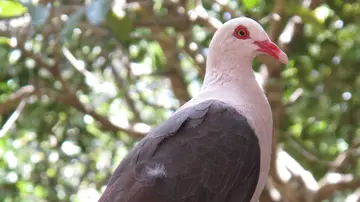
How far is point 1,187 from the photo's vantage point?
12.3 feet

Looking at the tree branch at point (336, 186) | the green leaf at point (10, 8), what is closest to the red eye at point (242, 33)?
the green leaf at point (10, 8)

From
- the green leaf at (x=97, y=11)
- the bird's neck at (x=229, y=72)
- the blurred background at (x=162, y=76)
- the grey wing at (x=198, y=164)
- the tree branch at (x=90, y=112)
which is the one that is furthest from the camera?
the tree branch at (x=90, y=112)

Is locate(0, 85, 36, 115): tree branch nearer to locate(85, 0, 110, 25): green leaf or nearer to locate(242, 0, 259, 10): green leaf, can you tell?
locate(85, 0, 110, 25): green leaf

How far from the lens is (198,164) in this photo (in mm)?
1700

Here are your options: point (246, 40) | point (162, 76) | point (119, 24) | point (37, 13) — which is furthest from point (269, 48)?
point (162, 76)

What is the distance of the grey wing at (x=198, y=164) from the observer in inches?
66.1

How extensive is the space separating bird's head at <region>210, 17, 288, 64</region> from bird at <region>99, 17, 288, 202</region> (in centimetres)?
9

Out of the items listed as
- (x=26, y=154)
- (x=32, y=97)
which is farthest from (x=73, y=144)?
(x=32, y=97)

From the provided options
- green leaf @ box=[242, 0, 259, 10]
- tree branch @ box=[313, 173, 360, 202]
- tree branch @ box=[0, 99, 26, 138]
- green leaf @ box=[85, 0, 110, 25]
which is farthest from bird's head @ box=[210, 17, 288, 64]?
tree branch @ box=[0, 99, 26, 138]

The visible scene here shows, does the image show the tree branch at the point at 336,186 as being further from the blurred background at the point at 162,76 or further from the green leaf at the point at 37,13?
the green leaf at the point at 37,13

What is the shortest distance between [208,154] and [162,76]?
2.37 m

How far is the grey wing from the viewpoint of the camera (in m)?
1.68

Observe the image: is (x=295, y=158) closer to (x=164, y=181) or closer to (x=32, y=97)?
(x=32, y=97)

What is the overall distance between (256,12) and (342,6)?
500 mm
